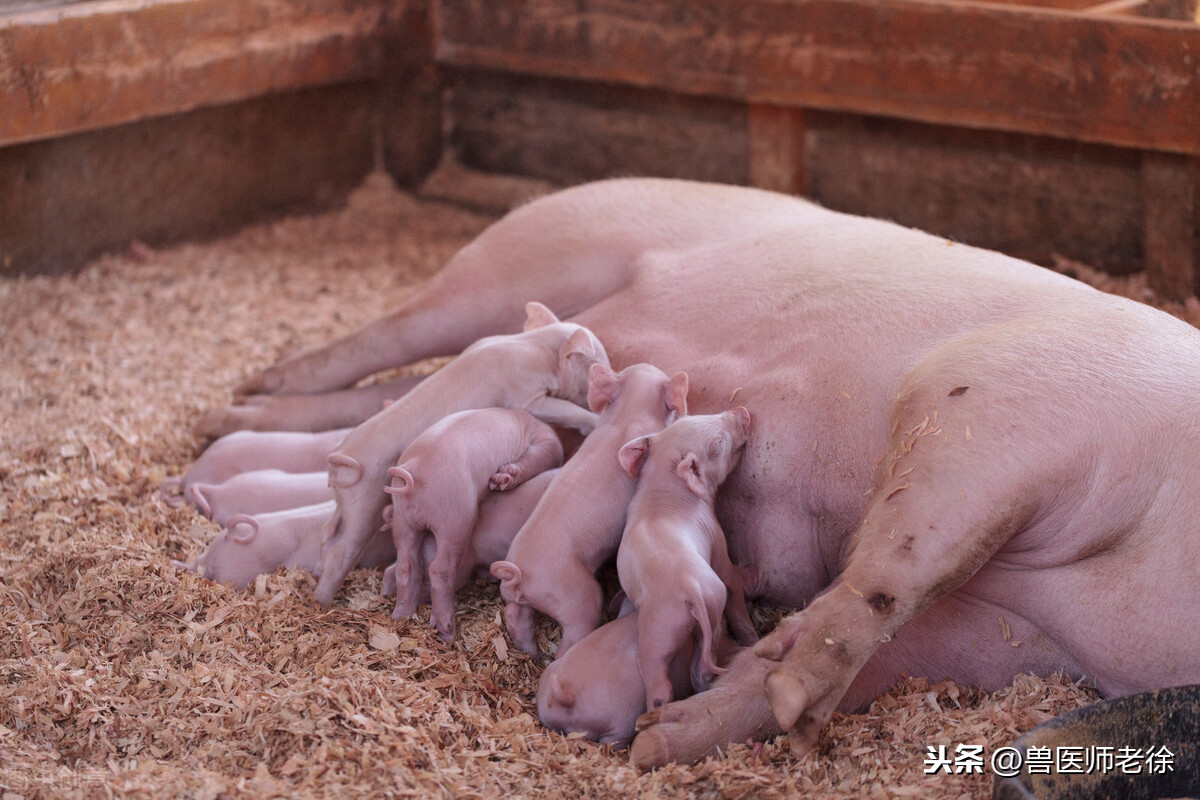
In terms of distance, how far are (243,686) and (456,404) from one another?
2.70ft

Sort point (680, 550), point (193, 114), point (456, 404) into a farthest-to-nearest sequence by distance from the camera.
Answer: point (193, 114)
point (456, 404)
point (680, 550)

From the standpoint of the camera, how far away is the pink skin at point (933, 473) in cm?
204

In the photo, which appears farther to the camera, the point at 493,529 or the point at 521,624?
the point at 493,529

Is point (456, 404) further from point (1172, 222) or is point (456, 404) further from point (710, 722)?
point (1172, 222)

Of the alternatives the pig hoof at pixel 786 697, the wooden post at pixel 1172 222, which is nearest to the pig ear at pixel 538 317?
the pig hoof at pixel 786 697

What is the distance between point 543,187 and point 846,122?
1.48 meters

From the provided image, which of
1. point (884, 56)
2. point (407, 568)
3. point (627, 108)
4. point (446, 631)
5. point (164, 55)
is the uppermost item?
point (164, 55)

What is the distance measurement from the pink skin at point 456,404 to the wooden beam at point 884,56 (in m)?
1.83

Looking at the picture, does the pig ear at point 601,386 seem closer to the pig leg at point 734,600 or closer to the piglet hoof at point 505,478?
the piglet hoof at point 505,478

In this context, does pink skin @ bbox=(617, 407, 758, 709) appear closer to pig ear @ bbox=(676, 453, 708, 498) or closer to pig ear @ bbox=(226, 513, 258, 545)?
pig ear @ bbox=(676, 453, 708, 498)

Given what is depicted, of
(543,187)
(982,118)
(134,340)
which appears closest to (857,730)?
(982,118)

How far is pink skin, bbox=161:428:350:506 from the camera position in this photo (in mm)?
3191

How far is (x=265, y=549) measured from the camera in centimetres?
275

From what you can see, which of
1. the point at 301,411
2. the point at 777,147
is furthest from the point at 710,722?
the point at 777,147
